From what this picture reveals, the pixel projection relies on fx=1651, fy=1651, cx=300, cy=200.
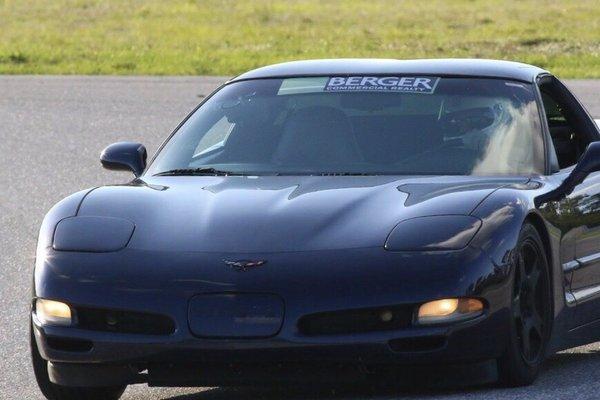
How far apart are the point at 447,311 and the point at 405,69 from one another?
6.31 ft

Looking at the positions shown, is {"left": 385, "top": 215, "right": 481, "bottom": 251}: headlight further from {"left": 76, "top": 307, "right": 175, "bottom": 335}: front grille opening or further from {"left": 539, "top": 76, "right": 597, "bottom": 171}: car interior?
{"left": 539, "top": 76, "right": 597, "bottom": 171}: car interior

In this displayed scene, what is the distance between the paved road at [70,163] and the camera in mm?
6016

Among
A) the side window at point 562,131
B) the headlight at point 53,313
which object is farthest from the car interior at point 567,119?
the headlight at point 53,313

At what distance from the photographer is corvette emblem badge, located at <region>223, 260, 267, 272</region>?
17.5 feet

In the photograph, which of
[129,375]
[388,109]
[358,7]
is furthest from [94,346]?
[358,7]

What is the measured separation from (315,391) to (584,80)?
16855 mm

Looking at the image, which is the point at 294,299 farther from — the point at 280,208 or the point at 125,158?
the point at 125,158

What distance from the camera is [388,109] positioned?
22.0 feet

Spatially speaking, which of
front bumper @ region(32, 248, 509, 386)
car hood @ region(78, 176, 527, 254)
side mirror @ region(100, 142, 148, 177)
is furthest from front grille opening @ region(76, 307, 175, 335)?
side mirror @ region(100, 142, 148, 177)

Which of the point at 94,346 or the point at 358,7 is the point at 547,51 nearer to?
the point at 358,7

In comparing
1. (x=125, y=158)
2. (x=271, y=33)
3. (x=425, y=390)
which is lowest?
(x=271, y=33)

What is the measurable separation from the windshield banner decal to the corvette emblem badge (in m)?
1.65

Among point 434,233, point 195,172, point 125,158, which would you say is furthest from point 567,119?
point 434,233

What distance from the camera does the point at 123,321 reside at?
537cm
